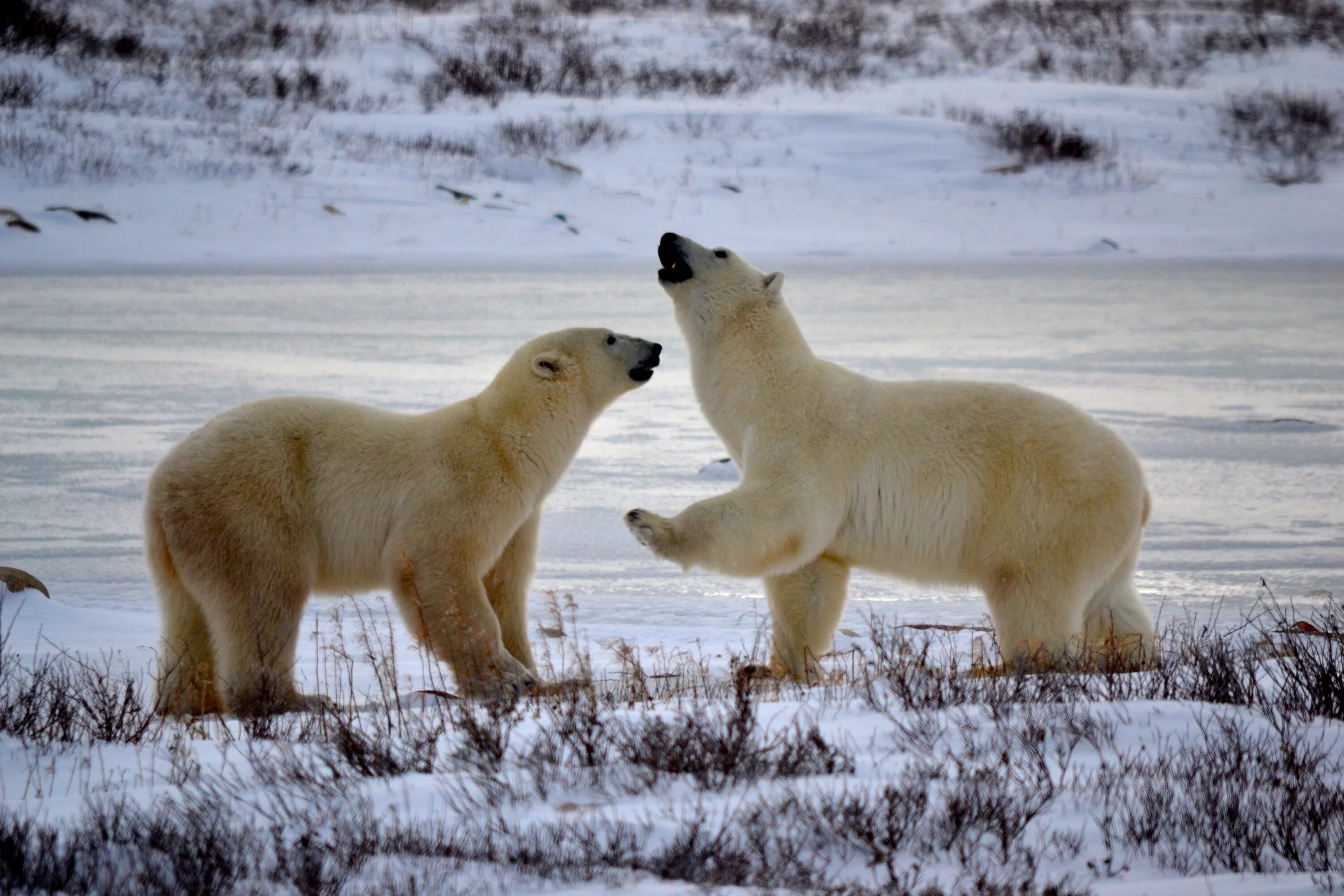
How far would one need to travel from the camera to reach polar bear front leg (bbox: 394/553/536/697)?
371cm

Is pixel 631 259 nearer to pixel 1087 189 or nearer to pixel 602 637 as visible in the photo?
pixel 1087 189

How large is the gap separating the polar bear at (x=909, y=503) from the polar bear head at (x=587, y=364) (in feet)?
0.76

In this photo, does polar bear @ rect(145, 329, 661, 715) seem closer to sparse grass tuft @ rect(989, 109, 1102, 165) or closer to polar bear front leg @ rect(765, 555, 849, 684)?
polar bear front leg @ rect(765, 555, 849, 684)

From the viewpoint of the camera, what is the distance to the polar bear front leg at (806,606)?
4.16 meters

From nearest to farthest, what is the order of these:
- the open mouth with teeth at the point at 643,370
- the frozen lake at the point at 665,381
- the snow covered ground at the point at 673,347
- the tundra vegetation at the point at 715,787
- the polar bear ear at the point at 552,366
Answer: the tundra vegetation at the point at 715,787 < the snow covered ground at the point at 673,347 < the polar bear ear at the point at 552,366 < the open mouth with teeth at the point at 643,370 < the frozen lake at the point at 665,381

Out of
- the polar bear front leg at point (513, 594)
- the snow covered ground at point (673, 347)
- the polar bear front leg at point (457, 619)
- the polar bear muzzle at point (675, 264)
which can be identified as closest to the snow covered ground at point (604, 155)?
the snow covered ground at point (673, 347)

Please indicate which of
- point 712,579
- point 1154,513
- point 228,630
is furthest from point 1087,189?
point 228,630

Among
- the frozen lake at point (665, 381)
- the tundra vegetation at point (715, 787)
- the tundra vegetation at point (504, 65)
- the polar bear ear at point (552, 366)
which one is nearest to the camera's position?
the tundra vegetation at point (715, 787)

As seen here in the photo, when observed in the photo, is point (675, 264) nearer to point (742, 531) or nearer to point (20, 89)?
point (742, 531)

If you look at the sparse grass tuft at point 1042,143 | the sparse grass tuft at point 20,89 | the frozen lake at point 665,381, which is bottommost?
the frozen lake at point 665,381

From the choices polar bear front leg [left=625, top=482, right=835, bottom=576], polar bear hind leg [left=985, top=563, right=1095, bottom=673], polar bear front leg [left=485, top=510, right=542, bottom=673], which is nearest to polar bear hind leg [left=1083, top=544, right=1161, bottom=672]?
polar bear hind leg [left=985, top=563, right=1095, bottom=673]

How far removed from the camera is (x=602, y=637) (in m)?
Answer: 4.68

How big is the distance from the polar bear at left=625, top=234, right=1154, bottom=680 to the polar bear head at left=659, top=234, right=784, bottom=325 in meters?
0.03

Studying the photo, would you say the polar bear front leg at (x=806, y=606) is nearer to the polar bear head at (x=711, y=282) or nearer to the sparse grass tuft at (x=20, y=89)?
the polar bear head at (x=711, y=282)
